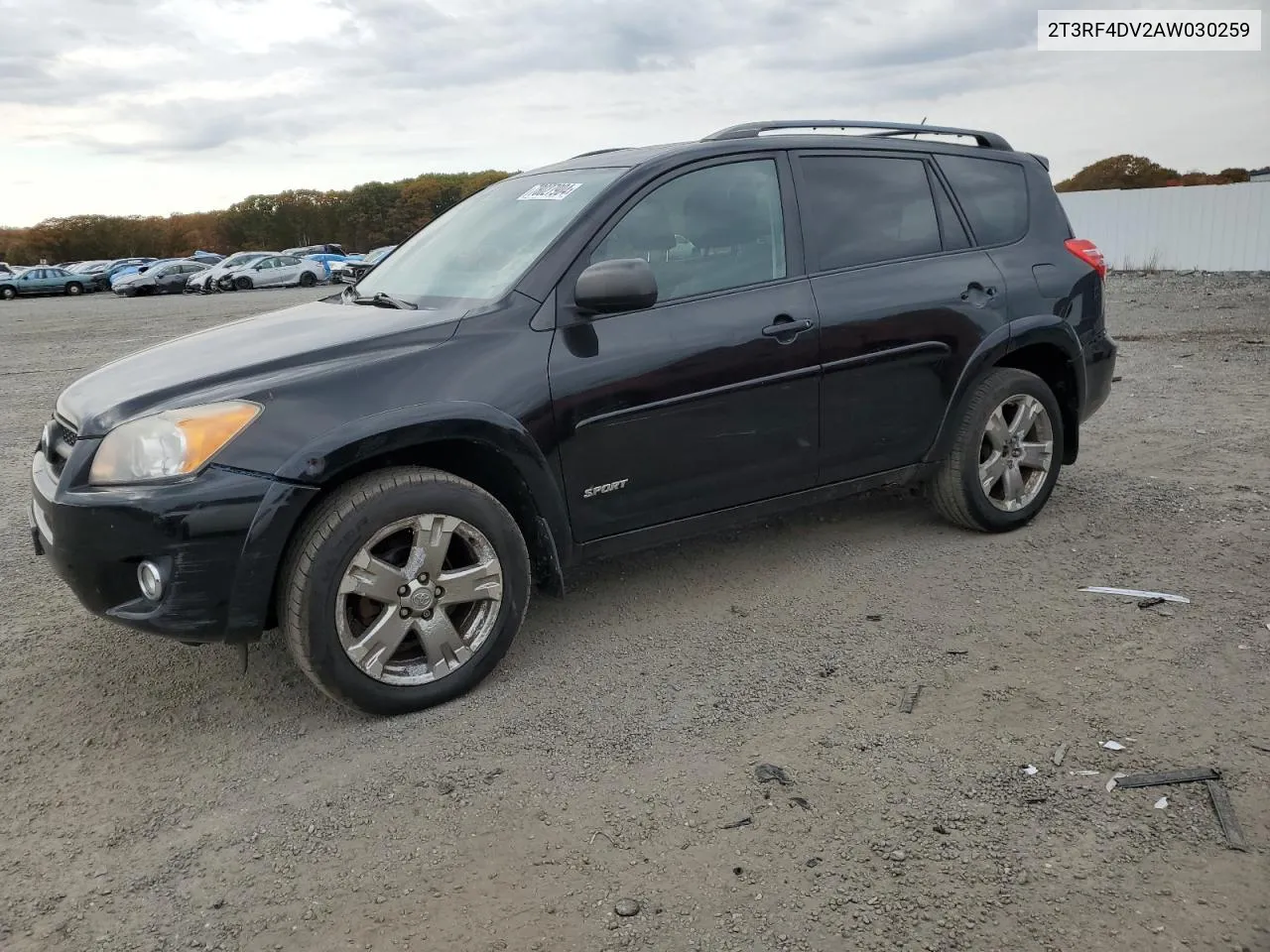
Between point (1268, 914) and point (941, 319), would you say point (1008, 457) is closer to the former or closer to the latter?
point (941, 319)

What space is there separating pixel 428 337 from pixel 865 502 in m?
2.95

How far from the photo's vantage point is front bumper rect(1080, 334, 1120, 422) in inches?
207

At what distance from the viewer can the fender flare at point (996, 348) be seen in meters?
4.79

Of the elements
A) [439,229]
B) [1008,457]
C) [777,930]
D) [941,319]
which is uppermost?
[439,229]

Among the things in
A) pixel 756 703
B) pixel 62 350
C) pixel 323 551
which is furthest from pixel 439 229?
pixel 62 350

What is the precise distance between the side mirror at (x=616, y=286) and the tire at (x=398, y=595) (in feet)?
2.51

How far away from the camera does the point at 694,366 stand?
3969 mm

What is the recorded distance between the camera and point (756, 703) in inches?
138

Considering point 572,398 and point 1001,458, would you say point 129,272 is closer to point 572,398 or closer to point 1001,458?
point 1001,458

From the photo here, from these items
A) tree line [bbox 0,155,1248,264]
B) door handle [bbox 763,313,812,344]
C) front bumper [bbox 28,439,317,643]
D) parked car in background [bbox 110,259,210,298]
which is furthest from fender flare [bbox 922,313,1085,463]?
tree line [bbox 0,155,1248,264]

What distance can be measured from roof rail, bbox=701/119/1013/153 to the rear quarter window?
15 cm

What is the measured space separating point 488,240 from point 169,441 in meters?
1.59

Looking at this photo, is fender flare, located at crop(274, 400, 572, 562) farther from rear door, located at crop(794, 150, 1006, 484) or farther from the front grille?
rear door, located at crop(794, 150, 1006, 484)

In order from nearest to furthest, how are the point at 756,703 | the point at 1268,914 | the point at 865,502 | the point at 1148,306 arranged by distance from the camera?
1. the point at 1268,914
2. the point at 756,703
3. the point at 865,502
4. the point at 1148,306
